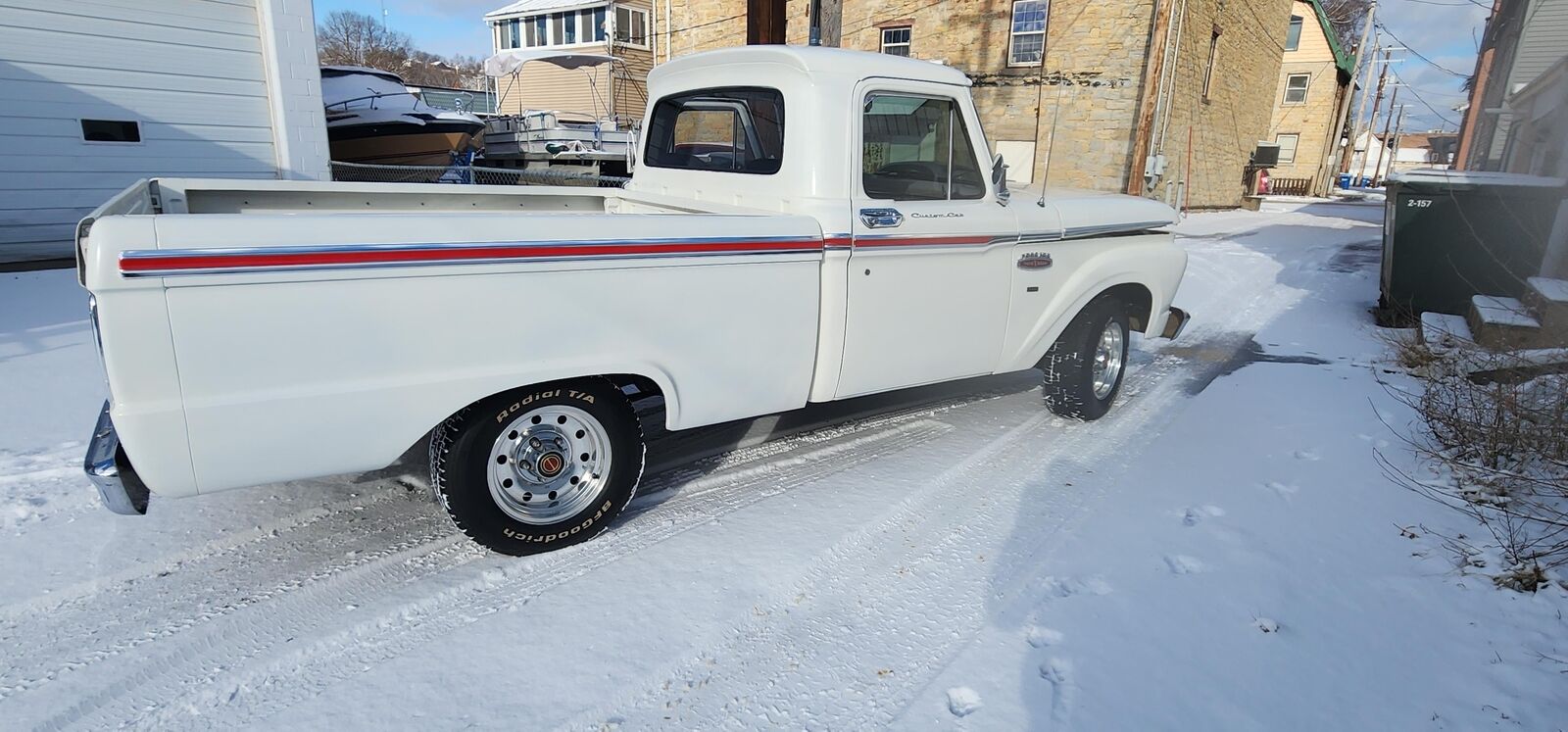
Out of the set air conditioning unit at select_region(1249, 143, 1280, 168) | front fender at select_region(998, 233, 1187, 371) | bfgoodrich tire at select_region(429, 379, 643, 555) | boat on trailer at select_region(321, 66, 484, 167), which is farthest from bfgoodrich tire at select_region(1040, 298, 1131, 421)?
air conditioning unit at select_region(1249, 143, 1280, 168)

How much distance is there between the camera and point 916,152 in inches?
159

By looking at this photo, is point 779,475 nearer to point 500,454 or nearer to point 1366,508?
point 500,454

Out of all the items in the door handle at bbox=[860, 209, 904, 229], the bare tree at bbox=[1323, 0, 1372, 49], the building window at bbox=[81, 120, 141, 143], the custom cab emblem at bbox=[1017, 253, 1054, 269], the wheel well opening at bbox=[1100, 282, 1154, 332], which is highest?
the bare tree at bbox=[1323, 0, 1372, 49]

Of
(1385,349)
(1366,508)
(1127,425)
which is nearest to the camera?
(1366,508)

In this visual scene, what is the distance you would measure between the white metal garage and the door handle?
8.43 meters

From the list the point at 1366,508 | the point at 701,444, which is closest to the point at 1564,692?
the point at 1366,508

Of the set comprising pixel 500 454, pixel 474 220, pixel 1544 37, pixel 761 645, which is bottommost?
pixel 761 645

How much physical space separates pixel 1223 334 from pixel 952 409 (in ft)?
12.0

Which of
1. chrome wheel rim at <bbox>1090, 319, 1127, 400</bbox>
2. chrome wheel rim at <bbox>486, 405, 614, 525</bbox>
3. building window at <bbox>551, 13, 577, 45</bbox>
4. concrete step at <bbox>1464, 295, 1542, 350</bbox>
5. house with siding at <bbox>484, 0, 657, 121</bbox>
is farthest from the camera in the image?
building window at <bbox>551, 13, 577, 45</bbox>

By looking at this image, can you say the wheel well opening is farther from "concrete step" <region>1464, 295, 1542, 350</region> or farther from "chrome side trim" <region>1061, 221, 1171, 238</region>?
"concrete step" <region>1464, 295, 1542, 350</region>

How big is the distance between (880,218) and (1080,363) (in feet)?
6.26

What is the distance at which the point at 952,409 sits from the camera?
5.26 meters

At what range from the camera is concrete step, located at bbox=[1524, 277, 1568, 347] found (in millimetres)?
5578

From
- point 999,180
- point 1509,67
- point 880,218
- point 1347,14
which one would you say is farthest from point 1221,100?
point 1347,14
